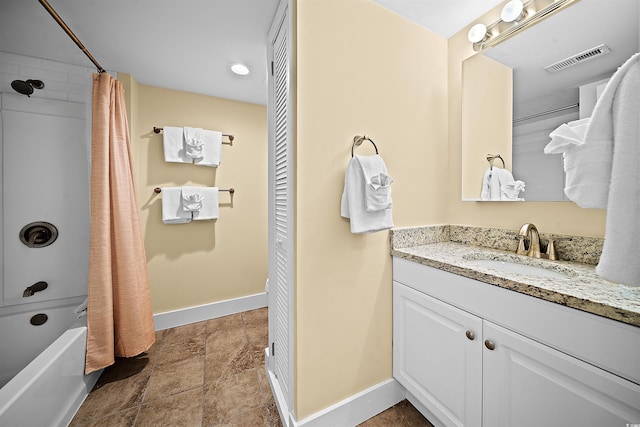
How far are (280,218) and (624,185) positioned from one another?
1.21m

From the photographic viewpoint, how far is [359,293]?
118 centimetres

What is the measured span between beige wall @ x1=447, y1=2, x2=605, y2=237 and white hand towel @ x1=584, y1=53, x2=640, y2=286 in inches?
20.8

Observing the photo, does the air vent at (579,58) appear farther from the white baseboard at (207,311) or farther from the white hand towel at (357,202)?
the white baseboard at (207,311)

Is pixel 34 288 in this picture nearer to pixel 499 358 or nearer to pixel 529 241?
pixel 499 358

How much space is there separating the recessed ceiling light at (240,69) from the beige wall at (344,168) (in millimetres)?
953

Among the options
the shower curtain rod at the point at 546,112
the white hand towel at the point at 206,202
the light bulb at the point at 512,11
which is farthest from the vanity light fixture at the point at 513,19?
the white hand towel at the point at 206,202

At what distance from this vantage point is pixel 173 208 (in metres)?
2.05

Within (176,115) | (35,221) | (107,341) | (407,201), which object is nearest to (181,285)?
(107,341)

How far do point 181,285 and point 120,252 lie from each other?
31.2 inches

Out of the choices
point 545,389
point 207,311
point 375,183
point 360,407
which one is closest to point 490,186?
point 375,183

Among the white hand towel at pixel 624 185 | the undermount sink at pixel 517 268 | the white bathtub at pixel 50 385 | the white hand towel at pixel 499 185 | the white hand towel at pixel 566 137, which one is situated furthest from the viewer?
the white hand towel at pixel 499 185

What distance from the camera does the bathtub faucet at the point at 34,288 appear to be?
1.46m

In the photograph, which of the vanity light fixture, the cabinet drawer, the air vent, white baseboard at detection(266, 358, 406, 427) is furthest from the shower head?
the air vent

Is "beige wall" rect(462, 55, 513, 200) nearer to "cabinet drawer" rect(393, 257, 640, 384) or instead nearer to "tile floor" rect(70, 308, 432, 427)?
"cabinet drawer" rect(393, 257, 640, 384)
